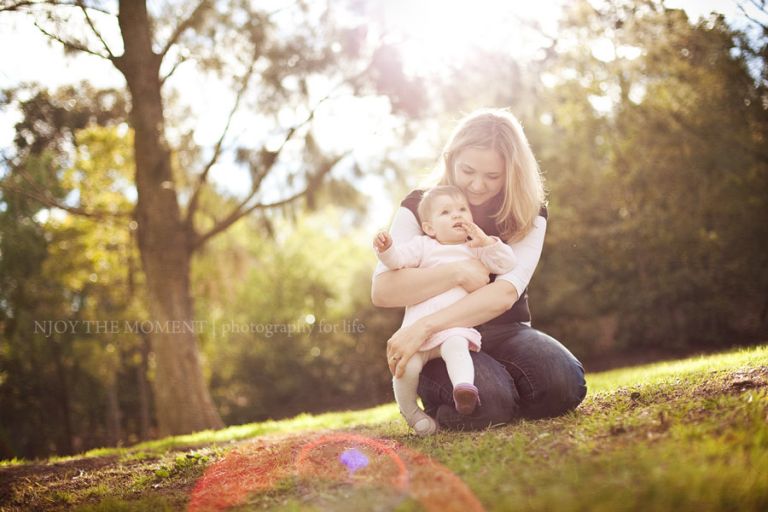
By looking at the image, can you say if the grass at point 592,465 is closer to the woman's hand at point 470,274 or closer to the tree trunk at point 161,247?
the woman's hand at point 470,274

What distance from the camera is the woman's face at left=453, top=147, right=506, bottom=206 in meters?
3.79

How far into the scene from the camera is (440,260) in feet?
12.1

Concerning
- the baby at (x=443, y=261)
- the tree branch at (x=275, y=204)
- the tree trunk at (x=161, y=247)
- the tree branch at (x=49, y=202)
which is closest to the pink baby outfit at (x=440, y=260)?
the baby at (x=443, y=261)

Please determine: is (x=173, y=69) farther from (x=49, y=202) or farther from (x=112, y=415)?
(x=112, y=415)

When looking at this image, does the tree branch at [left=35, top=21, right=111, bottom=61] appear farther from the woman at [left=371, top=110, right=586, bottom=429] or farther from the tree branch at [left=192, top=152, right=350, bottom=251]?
the woman at [left=371, top=110, right=586, bottom=429]

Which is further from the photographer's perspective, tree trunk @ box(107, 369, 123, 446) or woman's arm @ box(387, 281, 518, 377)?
tree trunk @ box(107, 369, 123, 446)

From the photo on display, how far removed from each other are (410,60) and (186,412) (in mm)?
6266

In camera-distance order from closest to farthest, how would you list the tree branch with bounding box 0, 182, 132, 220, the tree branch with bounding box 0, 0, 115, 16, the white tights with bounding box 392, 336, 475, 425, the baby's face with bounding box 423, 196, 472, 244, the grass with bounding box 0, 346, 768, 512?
the grass with bounding box 0, 346, 768, 512
the white tights with bounding box 392, 336, 475, 425
the baby's face with bounding box 423, 196, 472, 244
the tree branch with bounding box 0, 0, 115, 16
the tree branch with bounding box 0, 182, 132, 220

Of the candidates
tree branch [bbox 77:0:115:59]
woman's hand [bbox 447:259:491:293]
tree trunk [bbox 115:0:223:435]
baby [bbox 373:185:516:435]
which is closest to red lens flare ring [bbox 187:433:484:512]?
baby [bbox 373:185:516:435]

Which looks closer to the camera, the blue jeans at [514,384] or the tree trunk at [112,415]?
the blue jeans at [514,384]

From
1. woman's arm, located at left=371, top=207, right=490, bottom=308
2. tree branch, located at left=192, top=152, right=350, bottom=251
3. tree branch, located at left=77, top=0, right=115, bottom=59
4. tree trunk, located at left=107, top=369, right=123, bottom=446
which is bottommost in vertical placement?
tree trunk, located at left=107, top=369, right=123, bottom=446

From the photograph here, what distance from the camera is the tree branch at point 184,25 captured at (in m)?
8.80

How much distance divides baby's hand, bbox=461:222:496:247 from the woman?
153mm

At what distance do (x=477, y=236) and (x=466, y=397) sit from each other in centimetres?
90
